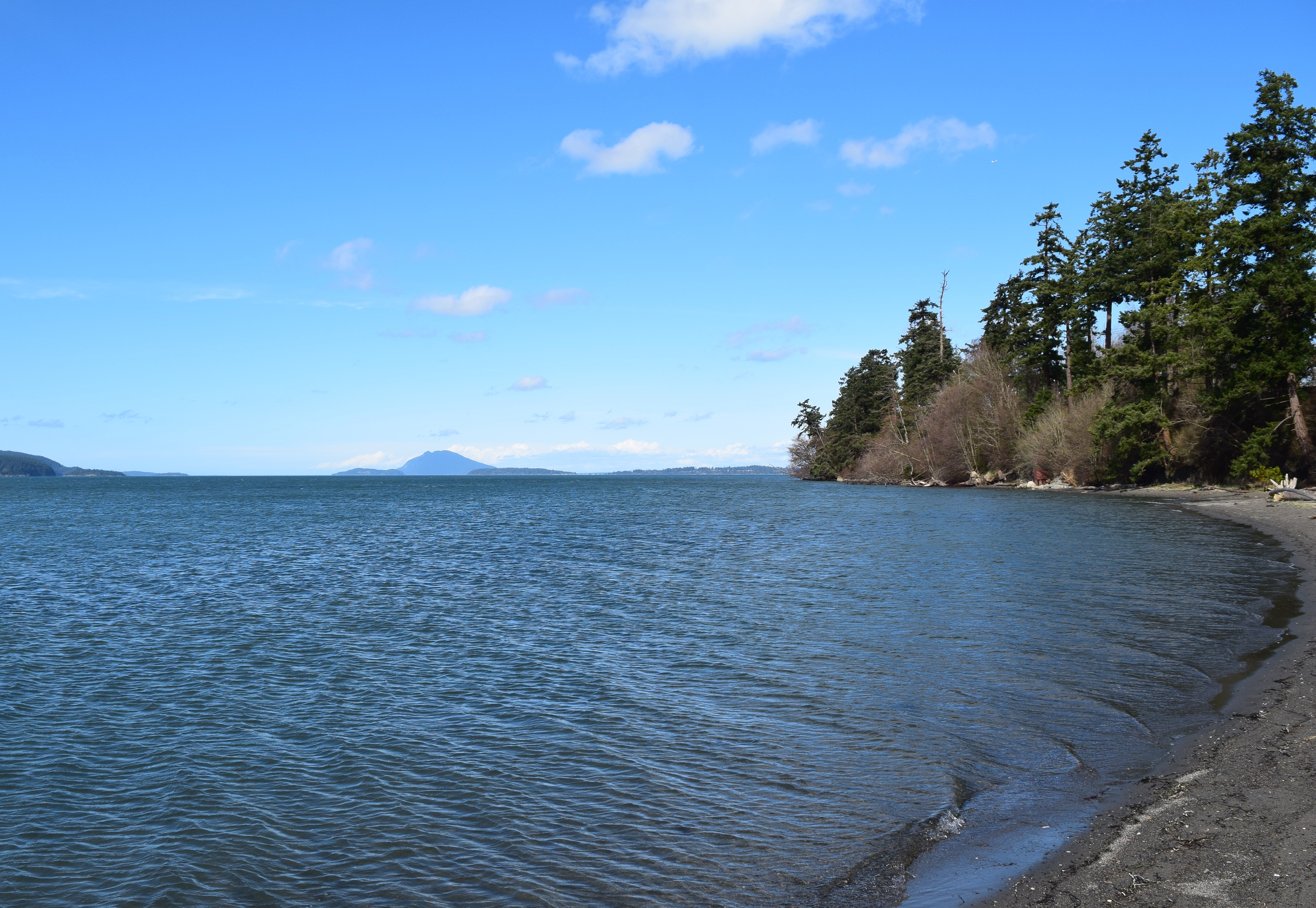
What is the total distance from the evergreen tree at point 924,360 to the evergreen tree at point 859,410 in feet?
7.06

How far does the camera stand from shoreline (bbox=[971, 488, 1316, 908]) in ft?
20.2

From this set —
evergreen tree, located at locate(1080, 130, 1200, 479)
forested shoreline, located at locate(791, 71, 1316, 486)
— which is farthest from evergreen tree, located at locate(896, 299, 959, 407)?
evergreen tree, located at locate(1080, 130, 1200, 479)

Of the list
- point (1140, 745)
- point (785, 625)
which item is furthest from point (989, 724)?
point (785, 625)

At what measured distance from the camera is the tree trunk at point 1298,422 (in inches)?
1700

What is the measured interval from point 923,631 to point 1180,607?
21.8 ft

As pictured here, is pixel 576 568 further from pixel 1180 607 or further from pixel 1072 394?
pixel 1072 394

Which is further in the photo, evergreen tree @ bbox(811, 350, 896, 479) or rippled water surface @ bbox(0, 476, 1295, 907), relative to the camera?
evergreen tree @ bbox(811, 350, 896, 479)

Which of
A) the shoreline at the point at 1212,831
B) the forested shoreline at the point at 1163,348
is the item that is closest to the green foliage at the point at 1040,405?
the forested shoreline at the point at 1163,348

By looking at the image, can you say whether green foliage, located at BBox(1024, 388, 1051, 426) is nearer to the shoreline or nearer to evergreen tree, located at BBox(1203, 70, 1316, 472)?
evergreen tree, located at BBox(1203, 70, 1316, 472)

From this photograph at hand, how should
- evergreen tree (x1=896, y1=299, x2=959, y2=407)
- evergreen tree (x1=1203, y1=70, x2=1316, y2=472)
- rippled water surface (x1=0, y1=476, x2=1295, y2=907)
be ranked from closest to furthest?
rippled water surface (x1=0, y1=476, x2=1295, y2=907)
evergreen tree (x1=1203, y1=70, x2=1316, y2=472)
evergreen tree (x1=896, y1=299, x2=959, y2=407)

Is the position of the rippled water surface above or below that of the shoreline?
below

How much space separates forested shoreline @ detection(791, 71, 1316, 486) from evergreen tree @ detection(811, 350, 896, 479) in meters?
15.4

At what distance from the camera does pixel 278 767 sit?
10641mm

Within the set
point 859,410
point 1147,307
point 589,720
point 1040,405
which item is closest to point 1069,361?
point 1040,405
